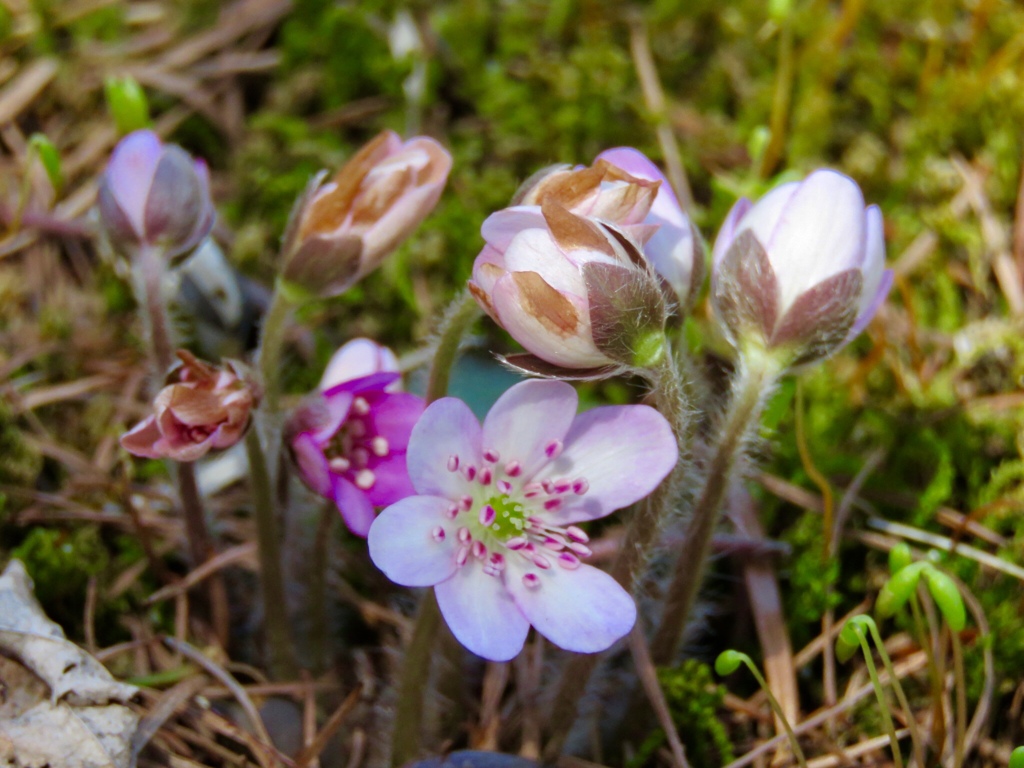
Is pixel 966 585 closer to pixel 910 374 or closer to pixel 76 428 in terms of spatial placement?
pixel 910 374

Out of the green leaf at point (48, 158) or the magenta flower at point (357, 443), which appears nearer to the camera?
the magenta flower at point (357, 443)

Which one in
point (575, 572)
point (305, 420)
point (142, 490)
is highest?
point (305, 420)

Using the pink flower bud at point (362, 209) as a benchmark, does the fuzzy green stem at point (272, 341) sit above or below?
below

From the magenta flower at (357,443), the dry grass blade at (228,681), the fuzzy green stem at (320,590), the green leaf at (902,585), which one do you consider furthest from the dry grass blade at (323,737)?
the green leaf at (902,585)

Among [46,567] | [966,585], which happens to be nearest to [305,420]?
[46,567]

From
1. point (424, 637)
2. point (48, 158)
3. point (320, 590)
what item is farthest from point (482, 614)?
point (48, 158)

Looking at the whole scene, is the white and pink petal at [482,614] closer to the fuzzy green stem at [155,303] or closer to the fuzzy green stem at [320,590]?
the fuzzy green stem at [320,590]
